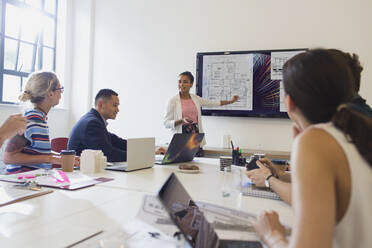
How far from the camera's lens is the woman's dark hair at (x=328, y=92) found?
63 cm

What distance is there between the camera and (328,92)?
2.18 ft

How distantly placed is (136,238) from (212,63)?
11.3 ft

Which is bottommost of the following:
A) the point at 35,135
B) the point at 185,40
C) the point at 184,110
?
the point at 35,135

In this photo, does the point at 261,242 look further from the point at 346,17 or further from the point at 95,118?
the point at 346,17

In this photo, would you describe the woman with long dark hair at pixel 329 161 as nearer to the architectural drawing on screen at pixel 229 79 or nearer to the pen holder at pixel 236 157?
the pen holder at pixel 236 157

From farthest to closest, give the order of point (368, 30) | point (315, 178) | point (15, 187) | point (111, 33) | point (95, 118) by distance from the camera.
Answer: point (111, 33)
point (368, 30)
point (95, 118)
point (15, 187)
point (315, 178)

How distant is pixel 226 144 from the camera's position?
12.8ft

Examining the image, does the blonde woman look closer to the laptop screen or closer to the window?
the laptop screen

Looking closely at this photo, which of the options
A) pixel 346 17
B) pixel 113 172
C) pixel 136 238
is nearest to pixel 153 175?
pixel 113 172

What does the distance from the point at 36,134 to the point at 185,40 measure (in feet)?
8.88

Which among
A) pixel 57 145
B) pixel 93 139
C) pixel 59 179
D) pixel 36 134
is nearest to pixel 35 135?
pixel 36 134

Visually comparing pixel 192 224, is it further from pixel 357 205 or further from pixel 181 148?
pixel 181 148

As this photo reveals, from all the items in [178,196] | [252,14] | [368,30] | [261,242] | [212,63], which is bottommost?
[261,242]

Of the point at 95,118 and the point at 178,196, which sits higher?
the point at 95,118
